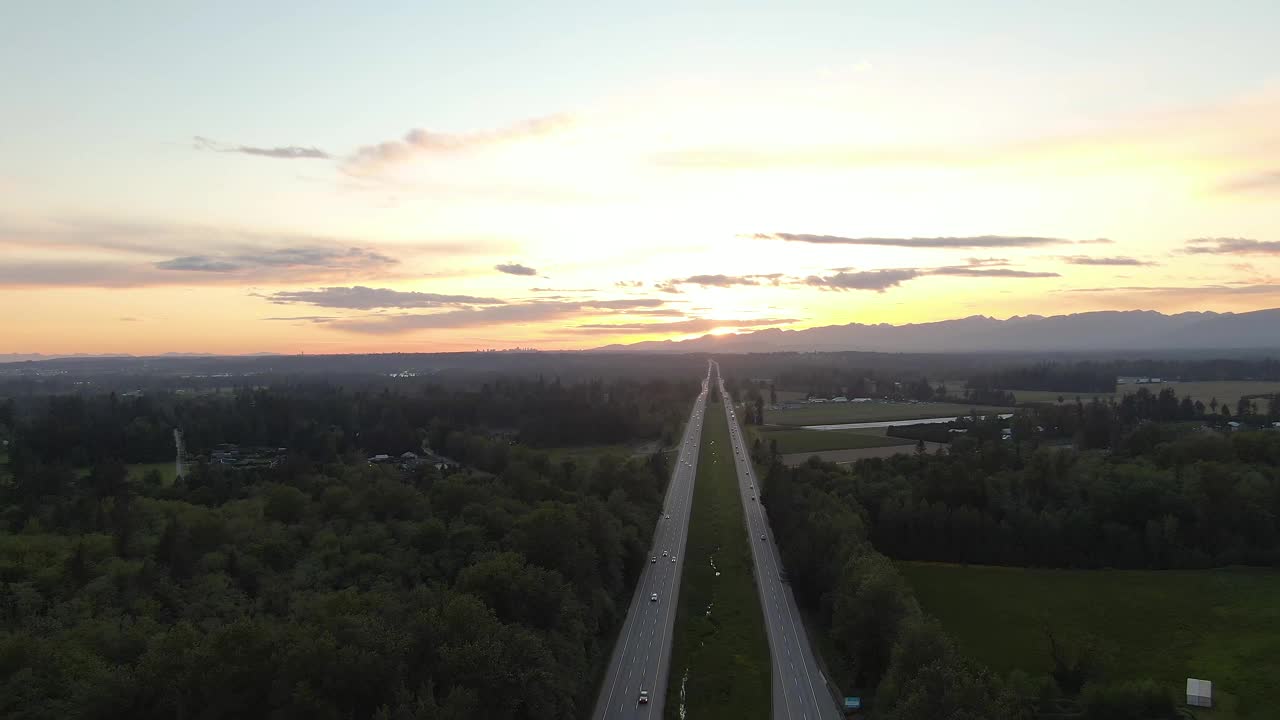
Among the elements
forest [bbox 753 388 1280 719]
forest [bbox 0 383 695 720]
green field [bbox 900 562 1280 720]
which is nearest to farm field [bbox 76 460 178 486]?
forest [bbox 0 383 695 720]

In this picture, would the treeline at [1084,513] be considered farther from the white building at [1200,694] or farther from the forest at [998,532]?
the white building at [1200,694]

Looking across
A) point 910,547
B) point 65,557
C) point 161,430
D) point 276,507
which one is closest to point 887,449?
point 910,547

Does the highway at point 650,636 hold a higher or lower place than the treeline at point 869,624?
lower

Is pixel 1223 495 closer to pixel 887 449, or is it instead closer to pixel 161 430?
pixel 887 449

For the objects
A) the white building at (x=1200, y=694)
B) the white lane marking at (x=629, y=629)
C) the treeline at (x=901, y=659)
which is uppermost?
the treeline at (x=901, y=659)

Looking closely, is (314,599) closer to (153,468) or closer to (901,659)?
(901,659)

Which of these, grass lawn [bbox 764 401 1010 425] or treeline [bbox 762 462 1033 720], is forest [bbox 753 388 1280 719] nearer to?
treeline [bbox 762 462 1033 720]

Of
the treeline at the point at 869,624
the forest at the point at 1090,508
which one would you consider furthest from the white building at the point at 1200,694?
the forest at the point at 1090,508
